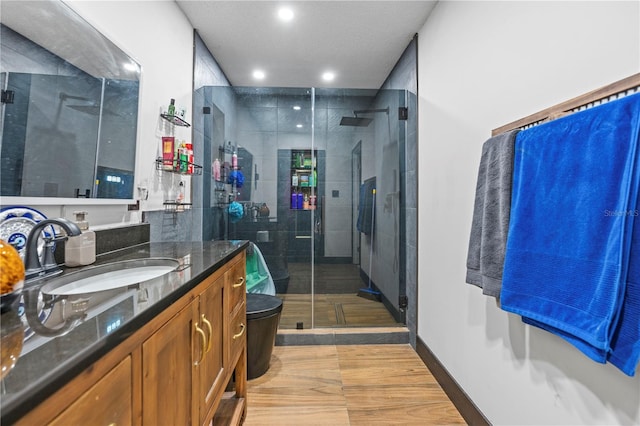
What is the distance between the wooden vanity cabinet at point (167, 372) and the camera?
0.46 m

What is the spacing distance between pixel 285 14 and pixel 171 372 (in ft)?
7.53

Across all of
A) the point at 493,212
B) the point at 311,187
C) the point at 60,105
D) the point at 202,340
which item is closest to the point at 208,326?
the point at 202,340

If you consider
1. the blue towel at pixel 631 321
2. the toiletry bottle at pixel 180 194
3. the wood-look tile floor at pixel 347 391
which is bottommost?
the wood-look tile floor at pixel 347 391

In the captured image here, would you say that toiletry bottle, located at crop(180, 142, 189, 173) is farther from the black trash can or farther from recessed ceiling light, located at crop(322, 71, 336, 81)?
recessed ceiling light, located at crop(322, 71, 336, 81)

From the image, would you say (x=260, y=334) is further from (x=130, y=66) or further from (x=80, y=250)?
(x=130, y=66)

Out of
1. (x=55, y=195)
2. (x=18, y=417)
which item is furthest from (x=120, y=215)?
(x=18, y=417)

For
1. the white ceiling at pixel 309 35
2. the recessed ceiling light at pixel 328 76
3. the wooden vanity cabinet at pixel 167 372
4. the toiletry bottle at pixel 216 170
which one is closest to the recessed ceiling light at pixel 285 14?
the white ceiling at pixel 309 35

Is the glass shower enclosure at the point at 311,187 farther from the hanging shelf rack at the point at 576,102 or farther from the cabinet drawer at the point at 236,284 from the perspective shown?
the hanging shelf rack at the point at 576,102

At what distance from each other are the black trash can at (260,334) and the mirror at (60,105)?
1031 mm

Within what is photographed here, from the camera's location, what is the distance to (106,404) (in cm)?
51

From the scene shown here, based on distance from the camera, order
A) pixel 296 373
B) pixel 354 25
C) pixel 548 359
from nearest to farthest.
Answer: pixel 548 359
pixel 296 373
pixel 354 25

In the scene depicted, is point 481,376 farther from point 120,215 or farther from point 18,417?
point 120,215

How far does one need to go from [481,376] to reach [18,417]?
1685 millimetres

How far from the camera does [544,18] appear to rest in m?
1.05
